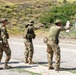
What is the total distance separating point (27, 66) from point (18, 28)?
23041mm

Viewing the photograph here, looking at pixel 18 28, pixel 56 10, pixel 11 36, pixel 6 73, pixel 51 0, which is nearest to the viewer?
pixel 6 73

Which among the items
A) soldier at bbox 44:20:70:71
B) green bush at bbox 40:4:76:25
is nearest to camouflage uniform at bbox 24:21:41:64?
soldier at bbox 44:20:70:71

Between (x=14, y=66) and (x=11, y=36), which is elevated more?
(x=14, y=66)

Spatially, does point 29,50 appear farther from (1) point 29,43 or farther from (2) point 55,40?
(2) point 55,40

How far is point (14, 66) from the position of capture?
1591 cm

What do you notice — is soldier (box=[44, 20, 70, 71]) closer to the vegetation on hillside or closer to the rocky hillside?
the vegetation on hillside

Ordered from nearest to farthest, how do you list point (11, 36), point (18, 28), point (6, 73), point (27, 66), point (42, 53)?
1. point (6, 73)
2. point (27, 66)
3. point (42, 53)
4. point (11, 36)
5. point (18, 28)

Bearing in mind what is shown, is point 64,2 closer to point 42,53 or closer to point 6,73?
point 42,53

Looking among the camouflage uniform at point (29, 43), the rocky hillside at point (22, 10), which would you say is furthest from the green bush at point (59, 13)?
the camouflage uniform at point (29, 43)

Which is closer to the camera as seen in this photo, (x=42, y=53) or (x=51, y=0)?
(x=42, y=53)

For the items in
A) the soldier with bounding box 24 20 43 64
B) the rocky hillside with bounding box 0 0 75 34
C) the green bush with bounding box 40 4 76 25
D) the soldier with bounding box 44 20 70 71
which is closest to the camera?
the soldier with bounding box 44 20 70 71

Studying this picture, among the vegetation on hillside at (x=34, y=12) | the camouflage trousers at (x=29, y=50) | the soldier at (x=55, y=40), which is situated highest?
the soldier at (x=55, y=40)

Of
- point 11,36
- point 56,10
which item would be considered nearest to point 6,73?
point 11,36

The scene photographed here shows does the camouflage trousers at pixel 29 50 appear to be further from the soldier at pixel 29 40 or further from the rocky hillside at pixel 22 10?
the rocky hillside at pixel 22 10
